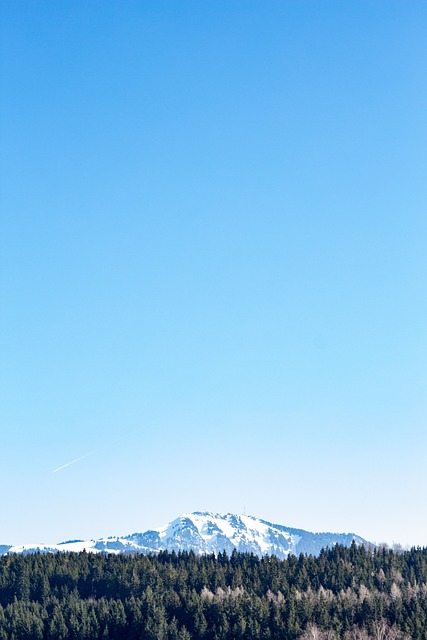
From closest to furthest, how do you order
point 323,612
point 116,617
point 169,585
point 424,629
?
→ point 424,629 < point 323,612 < point 116,617 < point 169,585

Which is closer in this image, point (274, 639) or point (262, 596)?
point (274, 639)

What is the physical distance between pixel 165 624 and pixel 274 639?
24945 millimetres

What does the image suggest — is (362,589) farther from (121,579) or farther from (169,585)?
(121,579)

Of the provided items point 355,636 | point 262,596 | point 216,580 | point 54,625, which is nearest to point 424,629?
point 355,636

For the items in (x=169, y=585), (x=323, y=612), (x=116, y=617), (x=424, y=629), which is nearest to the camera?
(x=424, y=629)

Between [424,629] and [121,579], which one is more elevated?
[121,579]

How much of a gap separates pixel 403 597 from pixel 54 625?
249ft

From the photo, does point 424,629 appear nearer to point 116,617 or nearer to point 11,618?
point 116,617

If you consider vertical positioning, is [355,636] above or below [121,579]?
below

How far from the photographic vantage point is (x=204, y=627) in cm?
15912

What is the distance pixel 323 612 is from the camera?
154 metres

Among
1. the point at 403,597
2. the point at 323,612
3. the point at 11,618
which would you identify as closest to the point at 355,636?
the point at 323,612

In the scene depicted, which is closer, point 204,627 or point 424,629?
point 424,629

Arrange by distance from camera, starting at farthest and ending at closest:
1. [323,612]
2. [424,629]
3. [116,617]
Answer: [116,617]
[323,612]
[424,629]
